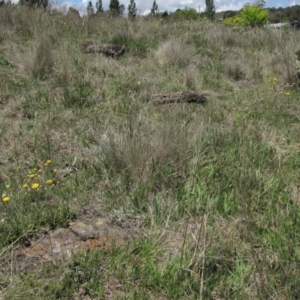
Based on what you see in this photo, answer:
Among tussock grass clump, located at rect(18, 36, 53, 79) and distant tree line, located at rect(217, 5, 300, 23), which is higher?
distant tree line, located at rect(217, 5, 300, 23)

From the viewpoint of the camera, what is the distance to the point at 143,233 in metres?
2.06

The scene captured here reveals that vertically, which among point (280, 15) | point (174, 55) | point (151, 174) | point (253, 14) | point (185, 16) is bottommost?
point (151, 174)

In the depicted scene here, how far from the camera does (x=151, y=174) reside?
2.46 metres

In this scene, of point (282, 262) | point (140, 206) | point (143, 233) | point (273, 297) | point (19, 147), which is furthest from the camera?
point (19, 147)

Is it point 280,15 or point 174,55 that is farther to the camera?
point 280,15

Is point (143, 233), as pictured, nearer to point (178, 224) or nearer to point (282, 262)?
point (178, 224)

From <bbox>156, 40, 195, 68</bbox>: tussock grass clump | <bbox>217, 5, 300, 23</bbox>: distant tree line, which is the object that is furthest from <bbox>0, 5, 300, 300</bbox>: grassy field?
<bbox>217, 5, 300, 23</bbox>: distant tree line

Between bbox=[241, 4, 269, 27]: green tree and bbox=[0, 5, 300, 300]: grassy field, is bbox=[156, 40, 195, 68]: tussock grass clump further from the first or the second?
bbox=[241, 4, 269, 27]: green tree

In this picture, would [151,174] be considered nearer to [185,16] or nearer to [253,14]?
[253,14]

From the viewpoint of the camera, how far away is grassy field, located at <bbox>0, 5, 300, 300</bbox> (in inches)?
67.2

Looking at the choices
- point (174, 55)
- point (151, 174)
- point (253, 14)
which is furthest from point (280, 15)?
point (253, 14)

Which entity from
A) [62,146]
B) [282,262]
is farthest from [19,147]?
[282,262]

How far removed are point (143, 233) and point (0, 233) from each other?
0.76 metres

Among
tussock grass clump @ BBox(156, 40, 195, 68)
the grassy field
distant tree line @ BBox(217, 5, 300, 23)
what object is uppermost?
distant tree line @ BBox(217, 5, 300, 23)
